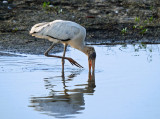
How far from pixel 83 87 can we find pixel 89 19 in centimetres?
614

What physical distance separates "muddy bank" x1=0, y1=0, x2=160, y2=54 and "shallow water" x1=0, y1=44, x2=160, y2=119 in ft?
4.90

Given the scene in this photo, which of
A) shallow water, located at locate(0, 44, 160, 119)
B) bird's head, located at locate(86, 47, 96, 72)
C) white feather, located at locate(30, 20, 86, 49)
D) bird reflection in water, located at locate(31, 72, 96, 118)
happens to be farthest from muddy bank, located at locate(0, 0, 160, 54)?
bird reflection in water, located at locate(31, 72, 96, 118)

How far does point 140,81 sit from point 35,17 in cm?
632

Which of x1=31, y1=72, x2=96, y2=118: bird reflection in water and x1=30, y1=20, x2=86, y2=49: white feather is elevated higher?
x1=30, y1=20, x2=86, y2=49: white feather

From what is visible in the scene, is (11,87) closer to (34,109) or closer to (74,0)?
(34,109)

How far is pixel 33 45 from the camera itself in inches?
441

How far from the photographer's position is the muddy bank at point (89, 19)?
1172cm

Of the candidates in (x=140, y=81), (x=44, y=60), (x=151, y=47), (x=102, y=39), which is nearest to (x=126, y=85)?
(x=140, y=81)

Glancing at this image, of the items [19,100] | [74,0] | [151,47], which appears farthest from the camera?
[74,0]

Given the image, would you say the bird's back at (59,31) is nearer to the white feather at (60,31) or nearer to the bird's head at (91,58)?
the white feather at (60,31)

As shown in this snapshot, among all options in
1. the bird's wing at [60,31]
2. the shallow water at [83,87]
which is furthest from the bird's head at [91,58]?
the bird's wing at [60,31]

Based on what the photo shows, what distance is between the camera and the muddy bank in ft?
38.4

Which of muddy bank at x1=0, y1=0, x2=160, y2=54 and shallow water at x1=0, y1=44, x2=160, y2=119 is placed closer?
shallow water at x1=0, y1=44, x2=160, y2=119

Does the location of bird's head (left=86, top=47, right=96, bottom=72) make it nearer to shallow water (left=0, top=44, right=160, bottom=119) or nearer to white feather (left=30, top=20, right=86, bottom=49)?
shallow water (left=0, top=44, right=160, bottom=119)
